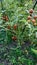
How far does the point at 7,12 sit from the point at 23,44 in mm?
381

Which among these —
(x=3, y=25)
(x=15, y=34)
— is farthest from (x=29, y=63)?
(x=3, y=25)

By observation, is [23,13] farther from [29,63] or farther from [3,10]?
[29,63]

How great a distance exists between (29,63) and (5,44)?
1.13 ft

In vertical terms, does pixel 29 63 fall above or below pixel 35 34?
below

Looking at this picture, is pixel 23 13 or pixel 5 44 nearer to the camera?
pixel 23 13

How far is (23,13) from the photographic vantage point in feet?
6.31

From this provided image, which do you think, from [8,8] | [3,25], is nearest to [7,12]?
[8,8]

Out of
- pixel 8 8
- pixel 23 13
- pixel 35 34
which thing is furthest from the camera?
pixel 8 8

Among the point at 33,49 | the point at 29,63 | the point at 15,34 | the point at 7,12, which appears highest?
the point at 7,12

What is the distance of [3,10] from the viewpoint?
2137 mm

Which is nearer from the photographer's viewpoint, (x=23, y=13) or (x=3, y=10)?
(x=23, y=13)

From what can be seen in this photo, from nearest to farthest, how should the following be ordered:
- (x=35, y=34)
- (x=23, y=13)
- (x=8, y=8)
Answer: (x=35, y=34)
(x=23, y=13)
(x=8, y=8)

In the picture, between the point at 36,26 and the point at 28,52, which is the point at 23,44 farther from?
the point at 36,26

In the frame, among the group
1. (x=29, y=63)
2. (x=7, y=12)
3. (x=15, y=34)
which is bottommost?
(x=29, y=63)
